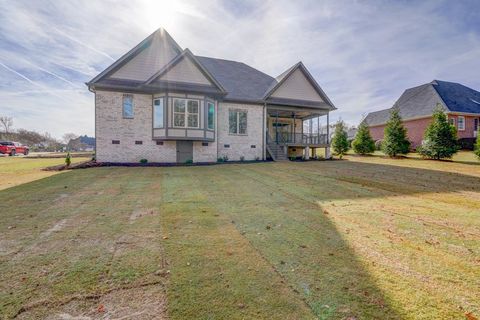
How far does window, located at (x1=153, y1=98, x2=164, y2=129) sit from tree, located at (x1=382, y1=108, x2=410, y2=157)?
2021 cm

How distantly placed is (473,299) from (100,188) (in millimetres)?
9023

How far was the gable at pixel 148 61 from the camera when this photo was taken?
15.4 meters

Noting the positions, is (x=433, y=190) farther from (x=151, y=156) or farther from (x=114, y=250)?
(x=151, y=156)

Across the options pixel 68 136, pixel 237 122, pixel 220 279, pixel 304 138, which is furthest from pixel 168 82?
pixel 68 136

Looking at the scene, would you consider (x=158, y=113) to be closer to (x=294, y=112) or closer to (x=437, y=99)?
(x=294, y=112)

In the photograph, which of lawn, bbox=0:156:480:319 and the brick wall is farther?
the brick wall

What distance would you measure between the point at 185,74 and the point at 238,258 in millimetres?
14863

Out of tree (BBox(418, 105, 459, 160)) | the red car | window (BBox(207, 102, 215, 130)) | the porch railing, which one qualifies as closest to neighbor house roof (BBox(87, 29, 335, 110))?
window (BBox(207, 102, 215, 130))

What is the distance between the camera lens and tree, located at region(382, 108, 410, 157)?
2081cm

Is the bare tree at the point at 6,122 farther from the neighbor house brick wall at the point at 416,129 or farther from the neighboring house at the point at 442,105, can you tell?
the neighbor house brick wall at the point at 416,129

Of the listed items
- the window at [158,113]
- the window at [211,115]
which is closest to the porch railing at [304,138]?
the window at [211,115]

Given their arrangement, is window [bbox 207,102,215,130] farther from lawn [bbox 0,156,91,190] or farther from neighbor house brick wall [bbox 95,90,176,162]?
lawn [bbox 0,156,91,190]

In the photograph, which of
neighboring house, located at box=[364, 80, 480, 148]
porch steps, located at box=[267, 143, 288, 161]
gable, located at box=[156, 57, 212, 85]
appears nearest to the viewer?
gable, located at box=[156, 57, 212, 85]

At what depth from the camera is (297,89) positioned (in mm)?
20062
